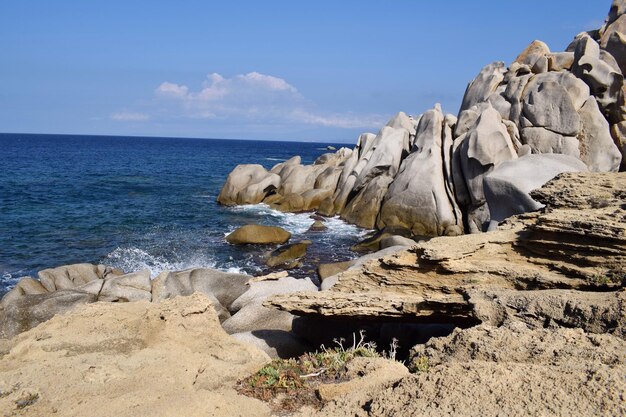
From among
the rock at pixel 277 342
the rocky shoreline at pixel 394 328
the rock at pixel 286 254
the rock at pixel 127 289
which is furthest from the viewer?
the rock at pixel 286 254

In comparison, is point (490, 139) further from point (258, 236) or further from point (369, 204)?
point (258, 236)

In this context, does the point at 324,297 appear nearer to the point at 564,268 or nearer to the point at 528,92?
the point at 564,268

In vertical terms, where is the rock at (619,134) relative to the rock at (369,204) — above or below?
above

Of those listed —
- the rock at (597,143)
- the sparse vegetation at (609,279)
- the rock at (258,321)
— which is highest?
the rock at (597,143)

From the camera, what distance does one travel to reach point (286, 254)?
23.8 m

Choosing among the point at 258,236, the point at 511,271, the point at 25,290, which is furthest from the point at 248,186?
the point at 511,271

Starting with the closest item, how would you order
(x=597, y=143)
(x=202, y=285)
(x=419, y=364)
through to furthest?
1. (x=419, y=364)
2. (x=202, y=285)
3. (x=597, y=143)

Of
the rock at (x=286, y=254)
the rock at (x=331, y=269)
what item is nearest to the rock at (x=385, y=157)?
the rock at (x=286, y=254)

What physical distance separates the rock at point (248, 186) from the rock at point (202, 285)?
23307 millimetres

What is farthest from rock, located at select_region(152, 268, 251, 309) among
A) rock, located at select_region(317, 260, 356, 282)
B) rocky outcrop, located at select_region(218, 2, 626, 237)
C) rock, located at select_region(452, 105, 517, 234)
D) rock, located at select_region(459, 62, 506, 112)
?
rock, located at select_region(459, 62, 506, 112)

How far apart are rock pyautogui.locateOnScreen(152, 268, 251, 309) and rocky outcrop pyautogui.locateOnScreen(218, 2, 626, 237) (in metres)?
12.8

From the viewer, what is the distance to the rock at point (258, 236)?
26.9 m

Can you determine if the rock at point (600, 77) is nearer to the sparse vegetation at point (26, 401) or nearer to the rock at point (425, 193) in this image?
the rock at point (425, 193)

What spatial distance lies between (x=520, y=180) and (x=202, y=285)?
12.0 meters
